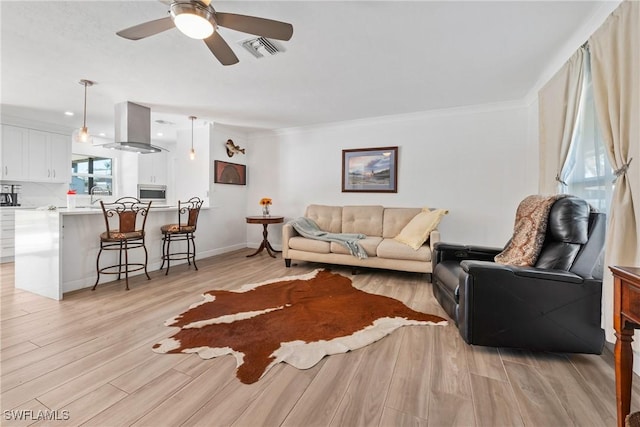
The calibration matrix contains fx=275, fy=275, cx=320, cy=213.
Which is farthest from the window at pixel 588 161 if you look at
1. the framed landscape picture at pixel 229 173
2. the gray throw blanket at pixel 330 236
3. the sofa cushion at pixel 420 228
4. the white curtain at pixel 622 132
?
the framed landscape picture at pixel 229 173

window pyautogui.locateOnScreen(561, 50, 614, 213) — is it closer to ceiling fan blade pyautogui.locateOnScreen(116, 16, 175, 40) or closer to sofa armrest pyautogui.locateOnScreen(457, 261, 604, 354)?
sofa armrest pyautogui.locateOnScreen(457, 261, 604, 354)

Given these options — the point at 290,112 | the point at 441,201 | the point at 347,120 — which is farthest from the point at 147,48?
the point at 441,201

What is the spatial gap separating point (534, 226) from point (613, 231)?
15.9 inches

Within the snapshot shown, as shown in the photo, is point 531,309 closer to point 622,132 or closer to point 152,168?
point 622,132

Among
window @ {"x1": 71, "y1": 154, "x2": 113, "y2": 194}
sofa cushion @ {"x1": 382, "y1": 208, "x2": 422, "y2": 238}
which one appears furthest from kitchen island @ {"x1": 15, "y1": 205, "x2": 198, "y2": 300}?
sofa cushion @ {"x1": 382, "y1": 208, "x2": 422, "y2": 238}

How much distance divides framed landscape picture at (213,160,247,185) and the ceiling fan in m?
3.29

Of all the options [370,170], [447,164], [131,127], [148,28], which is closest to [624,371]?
[148,28]

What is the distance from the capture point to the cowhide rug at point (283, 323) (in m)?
1.83

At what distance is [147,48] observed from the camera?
8.05 ft

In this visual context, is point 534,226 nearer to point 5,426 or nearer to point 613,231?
point 613,231

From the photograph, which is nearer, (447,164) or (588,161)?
(588,161)

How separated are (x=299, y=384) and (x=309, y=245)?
2497 millimetres

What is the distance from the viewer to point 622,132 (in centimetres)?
165

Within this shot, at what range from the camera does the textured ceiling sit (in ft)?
6.49
